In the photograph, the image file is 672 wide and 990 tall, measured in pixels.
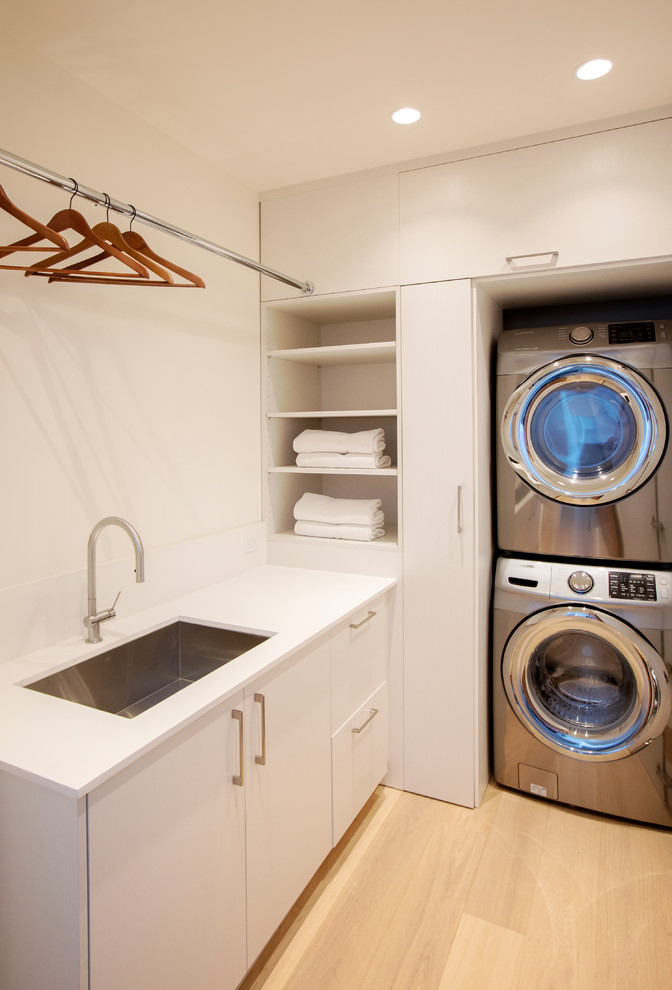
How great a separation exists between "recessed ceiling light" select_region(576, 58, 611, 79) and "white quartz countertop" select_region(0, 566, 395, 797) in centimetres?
170

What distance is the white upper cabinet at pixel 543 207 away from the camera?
1.87 metres

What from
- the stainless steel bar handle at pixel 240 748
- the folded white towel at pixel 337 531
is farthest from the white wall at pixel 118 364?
the stainless steel bar handle at pixel 240 748

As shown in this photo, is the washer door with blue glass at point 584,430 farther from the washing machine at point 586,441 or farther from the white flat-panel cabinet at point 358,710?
the white flat-panel cabinet at point 358,710

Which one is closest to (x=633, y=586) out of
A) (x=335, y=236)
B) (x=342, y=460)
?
(x=342, y=460)

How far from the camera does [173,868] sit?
46.7 inches

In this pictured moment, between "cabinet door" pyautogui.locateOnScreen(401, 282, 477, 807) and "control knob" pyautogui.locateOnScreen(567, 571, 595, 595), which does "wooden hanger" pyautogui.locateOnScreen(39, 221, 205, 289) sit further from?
"control knob" pyautogui.locateOnScreen(567, 571, 595, 595)

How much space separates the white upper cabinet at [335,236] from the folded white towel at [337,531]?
3.11 feet

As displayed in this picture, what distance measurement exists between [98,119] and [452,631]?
6.69 feet

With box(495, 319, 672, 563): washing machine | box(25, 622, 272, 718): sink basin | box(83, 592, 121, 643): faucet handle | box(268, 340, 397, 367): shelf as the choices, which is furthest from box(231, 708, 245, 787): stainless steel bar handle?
box(268, 340, 397, 367): shelf

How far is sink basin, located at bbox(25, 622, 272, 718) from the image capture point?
1532 millimetres

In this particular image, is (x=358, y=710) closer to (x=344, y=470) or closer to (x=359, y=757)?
(x=359, y=757)

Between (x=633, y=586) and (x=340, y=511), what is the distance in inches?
44.1

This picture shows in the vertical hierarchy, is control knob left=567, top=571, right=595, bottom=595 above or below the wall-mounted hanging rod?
below

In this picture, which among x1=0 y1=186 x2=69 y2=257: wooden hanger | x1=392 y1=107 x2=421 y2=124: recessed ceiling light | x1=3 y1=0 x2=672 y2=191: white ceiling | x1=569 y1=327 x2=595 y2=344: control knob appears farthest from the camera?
x1=569 y1=327 x2=595 y2=344: control knob
